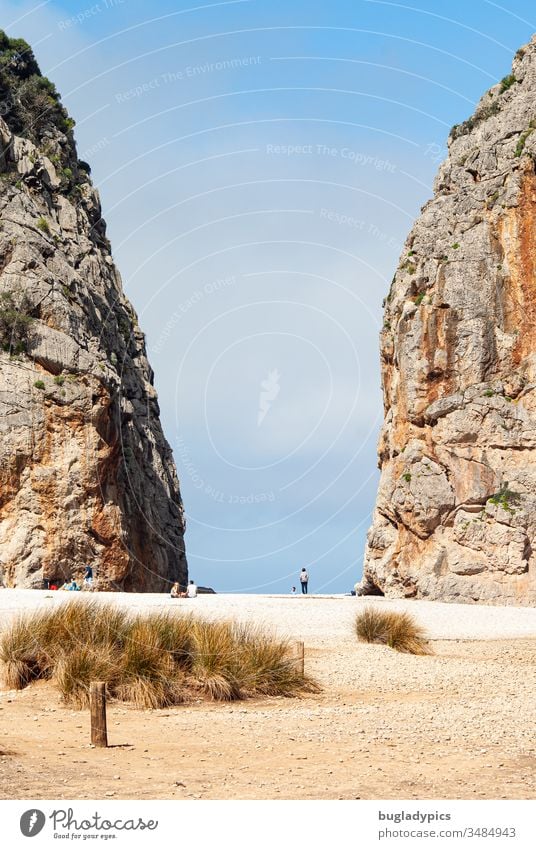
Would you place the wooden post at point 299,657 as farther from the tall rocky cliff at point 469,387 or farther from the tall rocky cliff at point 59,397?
the tall rocky cliff at point 59,397

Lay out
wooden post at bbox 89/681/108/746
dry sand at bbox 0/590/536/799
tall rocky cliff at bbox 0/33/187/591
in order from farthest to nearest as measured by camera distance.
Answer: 1. tall rocky cliff at bbox 0/33/187/591
2. wooden post at bbox 89/681/108/746
3. dry sand at bbox 0/590/536/799

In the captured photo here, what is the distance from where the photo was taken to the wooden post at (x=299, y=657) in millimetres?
17562

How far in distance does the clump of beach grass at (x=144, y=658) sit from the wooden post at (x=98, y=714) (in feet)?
8.77

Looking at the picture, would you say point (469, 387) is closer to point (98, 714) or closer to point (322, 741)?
point (322, 741)

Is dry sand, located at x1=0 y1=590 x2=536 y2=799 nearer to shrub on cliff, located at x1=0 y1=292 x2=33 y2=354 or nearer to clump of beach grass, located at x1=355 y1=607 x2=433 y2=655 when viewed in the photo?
clump of beach grass, located at x1=355 y1=607 x2=433 y2=655

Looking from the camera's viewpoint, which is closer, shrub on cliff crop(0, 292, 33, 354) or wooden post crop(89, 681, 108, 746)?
wooden post crop(89, 681, 108, 746)

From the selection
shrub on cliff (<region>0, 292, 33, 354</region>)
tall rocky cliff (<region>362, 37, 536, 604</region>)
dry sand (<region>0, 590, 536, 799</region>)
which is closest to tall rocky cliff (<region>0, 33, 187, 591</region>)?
shrub on cliff (<region>0, 292, 33, 354</region>)

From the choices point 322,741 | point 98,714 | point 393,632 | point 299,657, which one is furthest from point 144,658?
point 393,632

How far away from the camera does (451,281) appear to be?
148 feet

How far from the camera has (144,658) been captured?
15977 mm

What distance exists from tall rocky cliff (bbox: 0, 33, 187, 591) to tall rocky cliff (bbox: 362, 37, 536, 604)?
13.5 m

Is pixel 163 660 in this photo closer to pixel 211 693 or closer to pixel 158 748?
pixel 211 693

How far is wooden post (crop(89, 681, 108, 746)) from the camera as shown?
12.1 metres

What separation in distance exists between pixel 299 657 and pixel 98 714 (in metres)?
6.20
